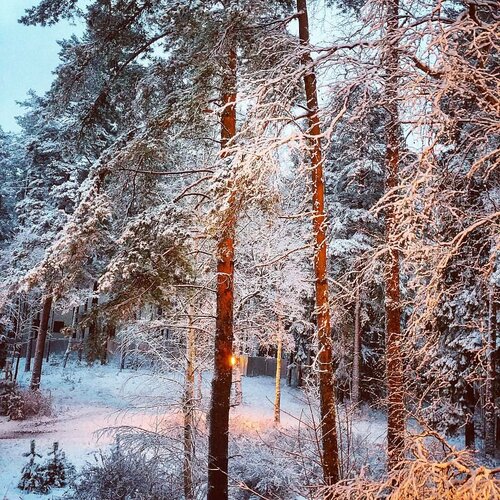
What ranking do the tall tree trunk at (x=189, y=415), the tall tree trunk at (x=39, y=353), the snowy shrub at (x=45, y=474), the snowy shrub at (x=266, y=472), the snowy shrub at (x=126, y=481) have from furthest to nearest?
1. the tall tree trunk at (x=39, y=353)
2. the snowy shrub at (x=45, y=474)
3. the snowy shrub at (x=266, y=472)
4. the tall tree trunk at (x=189, y=415)
5. the snowy shrub at (x=126, y=481)

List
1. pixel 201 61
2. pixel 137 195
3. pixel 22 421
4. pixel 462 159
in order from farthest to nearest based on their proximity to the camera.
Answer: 1. pixel 22 421
2. pixel 137 195
3. pixel 201 61
4. pixel 462 159

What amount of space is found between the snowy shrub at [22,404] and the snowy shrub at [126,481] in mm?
10422

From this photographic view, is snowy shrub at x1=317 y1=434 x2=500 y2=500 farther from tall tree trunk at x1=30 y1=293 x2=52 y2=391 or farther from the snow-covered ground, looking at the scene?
tall tree trunk at x1=30 y1=293 x2=52 y2=391

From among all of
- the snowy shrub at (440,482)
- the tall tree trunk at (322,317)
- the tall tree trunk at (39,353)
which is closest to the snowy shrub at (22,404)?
the tall tree trunk at (39,353)

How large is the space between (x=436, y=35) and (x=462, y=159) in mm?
1559

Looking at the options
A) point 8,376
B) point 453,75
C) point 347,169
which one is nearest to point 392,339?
point 453,75

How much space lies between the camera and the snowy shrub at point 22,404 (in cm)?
1792

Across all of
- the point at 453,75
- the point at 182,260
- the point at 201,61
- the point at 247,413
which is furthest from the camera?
the point at 247,413

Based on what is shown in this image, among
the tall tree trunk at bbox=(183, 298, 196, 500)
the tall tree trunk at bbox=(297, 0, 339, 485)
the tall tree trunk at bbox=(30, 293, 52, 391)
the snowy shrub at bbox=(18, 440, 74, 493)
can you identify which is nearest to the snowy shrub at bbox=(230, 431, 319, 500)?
the tall tree trunk at bbox=(183, 298, 196, 500)

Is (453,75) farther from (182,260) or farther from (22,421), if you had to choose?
(22,421)

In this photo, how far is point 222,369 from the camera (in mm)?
7887

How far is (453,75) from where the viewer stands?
335 cm

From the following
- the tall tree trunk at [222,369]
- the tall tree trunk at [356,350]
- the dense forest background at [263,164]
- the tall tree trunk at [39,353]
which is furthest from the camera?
the tall tree trunk at [39,353]

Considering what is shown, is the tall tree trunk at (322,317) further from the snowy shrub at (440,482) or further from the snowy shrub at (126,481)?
the snowy shrub at (440,482)
